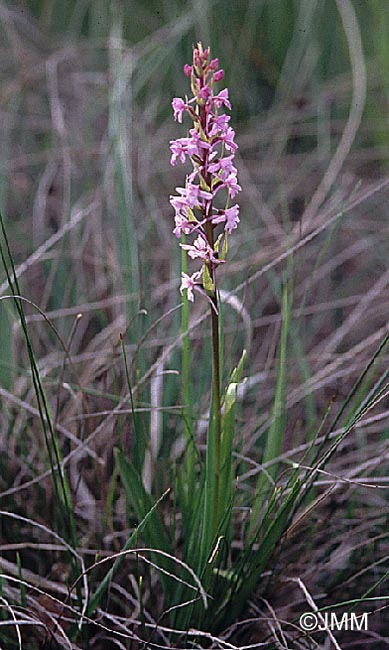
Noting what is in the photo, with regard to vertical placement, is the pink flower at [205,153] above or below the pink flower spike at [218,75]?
below

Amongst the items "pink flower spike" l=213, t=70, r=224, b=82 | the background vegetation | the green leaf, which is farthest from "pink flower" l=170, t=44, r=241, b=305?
the green leaf

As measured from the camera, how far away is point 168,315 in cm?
188

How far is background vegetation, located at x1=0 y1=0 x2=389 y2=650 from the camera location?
4.04 ft

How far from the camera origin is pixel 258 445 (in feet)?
5.34

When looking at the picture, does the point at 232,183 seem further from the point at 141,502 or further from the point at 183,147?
the point at 141,502

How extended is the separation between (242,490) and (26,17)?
2.27 metres

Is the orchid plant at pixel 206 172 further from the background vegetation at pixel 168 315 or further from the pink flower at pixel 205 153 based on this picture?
the background vegetation at pixel 168 315

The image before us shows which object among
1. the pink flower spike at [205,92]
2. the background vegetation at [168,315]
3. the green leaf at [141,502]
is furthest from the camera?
the background vegetation at [168,315]

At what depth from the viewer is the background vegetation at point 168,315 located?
4.04 ft

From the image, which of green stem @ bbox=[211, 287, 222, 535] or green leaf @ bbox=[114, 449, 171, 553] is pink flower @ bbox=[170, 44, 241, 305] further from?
green leaf @ bbox=[114, 449, 171, 553]

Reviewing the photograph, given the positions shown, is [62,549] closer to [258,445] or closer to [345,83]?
[258,445]

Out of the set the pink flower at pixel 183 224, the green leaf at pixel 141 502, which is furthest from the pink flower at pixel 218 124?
the green leaf at pixel 141 502

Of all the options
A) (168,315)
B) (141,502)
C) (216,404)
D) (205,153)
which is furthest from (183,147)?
(168,315)

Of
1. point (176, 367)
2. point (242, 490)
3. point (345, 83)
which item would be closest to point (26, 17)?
point (345, 83)
